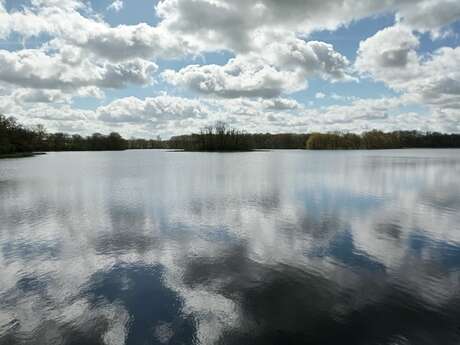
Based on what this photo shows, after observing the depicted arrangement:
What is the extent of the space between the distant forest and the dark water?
76582 millimetres

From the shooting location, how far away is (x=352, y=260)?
934 cm

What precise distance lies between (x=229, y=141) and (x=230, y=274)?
124 meters

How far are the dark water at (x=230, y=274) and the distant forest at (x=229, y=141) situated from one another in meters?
76.6

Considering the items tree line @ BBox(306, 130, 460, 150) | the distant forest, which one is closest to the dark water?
the distant forest

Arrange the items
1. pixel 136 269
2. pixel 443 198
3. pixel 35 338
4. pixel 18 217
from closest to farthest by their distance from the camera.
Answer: pixel 35 338
pixel 136 269
pixel 18 217
pixel 443 198

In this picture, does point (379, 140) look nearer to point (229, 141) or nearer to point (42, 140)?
point (229, 141)

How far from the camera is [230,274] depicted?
8438 millimetres

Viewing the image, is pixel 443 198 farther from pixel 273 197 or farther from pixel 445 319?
pixel 445 319

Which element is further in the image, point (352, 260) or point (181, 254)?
point (181, 254)

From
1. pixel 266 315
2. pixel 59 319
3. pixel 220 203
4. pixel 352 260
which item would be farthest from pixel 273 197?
pixel 59 319

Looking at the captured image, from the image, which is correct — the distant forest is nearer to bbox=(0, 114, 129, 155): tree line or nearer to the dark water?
bbox=(0, 114, 129, 155): tree line

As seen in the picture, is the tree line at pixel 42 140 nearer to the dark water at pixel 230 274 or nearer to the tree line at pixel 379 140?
the dark water at pixel 230 274

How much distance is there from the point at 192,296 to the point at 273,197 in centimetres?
1338

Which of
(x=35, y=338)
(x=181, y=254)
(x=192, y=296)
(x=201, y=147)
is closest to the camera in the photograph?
(x=35, y=338)
